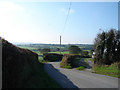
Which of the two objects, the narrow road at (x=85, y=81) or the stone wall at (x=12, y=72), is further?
the narrow road at (x=85, y=81)

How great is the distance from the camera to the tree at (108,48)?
20.5m

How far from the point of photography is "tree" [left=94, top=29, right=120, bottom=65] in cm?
2052

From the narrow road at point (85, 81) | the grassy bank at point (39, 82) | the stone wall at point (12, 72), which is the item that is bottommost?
the narrow road at point (85, 81)

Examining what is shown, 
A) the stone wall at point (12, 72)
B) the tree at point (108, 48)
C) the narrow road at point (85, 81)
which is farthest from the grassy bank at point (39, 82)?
the tree at point (108, 48)

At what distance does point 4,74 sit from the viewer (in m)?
5.76

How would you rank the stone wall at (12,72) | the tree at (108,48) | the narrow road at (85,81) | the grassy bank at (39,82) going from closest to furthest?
the stone wall at (12,72)
the grassy bank at (39,82)
the narrow road at (85,81)
the tree at (108,48)

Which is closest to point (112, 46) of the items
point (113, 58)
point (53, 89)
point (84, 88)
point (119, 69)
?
point (113, 58)

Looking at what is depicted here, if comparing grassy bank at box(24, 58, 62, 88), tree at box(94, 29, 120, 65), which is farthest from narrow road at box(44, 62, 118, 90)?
tree at box(94, 29, 120, 65)

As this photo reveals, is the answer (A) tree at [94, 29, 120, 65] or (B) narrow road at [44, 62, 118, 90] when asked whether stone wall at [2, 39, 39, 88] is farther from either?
(A) tree at [94, 29, 120, 65]

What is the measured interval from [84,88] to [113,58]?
42.6 feet

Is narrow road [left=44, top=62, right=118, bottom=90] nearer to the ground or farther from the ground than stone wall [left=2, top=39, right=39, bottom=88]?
nearer to the ground

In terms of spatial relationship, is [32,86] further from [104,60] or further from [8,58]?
[104,60]

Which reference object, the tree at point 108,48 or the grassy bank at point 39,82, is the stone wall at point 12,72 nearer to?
the grassy bank at point 39,82

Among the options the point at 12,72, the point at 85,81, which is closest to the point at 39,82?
the point at 12,72
